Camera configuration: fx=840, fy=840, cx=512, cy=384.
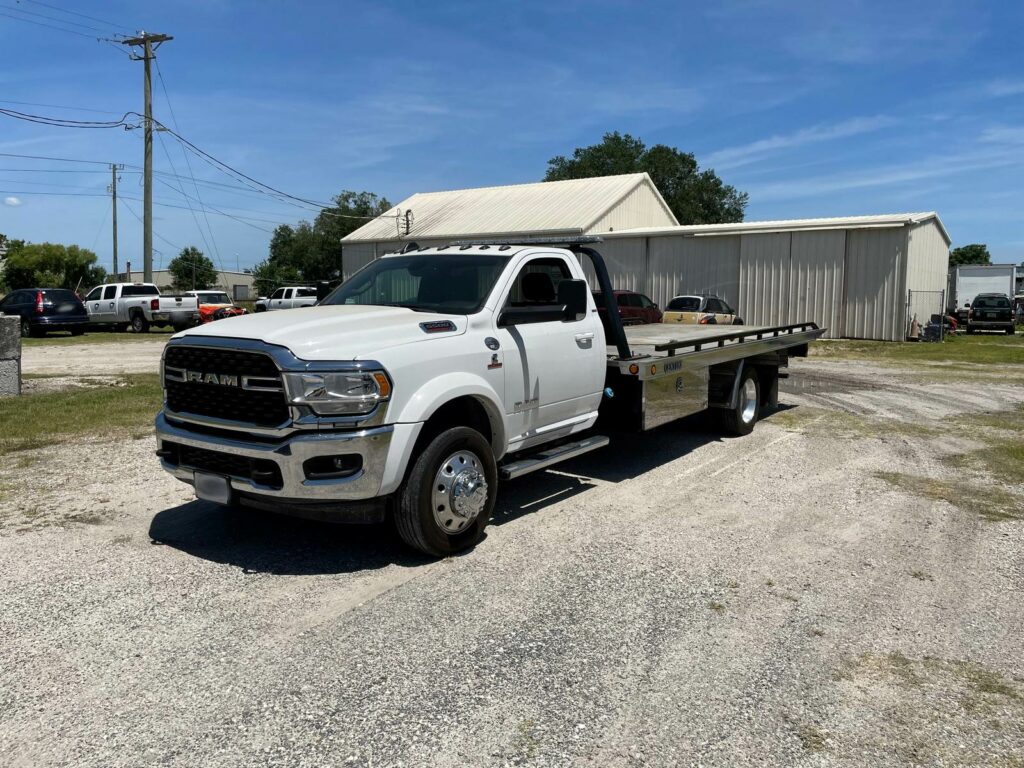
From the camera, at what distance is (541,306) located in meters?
6.53

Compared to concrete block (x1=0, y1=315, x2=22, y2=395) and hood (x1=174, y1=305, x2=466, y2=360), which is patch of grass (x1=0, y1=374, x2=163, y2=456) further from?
hood (x1=174, y1=305, x2=466, y2=360)

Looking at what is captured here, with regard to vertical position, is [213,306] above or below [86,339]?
above

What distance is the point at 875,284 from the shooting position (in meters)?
28.3

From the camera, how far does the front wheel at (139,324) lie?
105ft

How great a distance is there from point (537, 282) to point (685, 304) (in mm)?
20496

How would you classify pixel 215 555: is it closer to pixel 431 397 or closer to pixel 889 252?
pixel 431 397

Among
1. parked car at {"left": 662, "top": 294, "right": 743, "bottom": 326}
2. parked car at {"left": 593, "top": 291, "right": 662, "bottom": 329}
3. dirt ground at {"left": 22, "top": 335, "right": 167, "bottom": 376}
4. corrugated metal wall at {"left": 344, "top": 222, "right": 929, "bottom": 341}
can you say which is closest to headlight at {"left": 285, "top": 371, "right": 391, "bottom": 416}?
dirt ground at {"left": 22, "top": 335, "right": 167, "bottom": 376}

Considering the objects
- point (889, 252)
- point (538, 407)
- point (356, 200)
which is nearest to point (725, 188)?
point (356, 200)

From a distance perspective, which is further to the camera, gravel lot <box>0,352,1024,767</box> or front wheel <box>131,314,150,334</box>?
front wheel <box>131,314,150,334</box>

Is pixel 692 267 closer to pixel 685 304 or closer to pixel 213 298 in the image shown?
pixel 685 304

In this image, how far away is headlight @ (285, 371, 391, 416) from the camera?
487cm

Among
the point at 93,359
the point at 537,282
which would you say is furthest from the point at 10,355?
the point at 537,282

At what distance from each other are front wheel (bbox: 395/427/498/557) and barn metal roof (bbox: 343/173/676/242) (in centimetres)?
3191

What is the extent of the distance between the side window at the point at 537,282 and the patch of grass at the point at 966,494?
3.69 m
